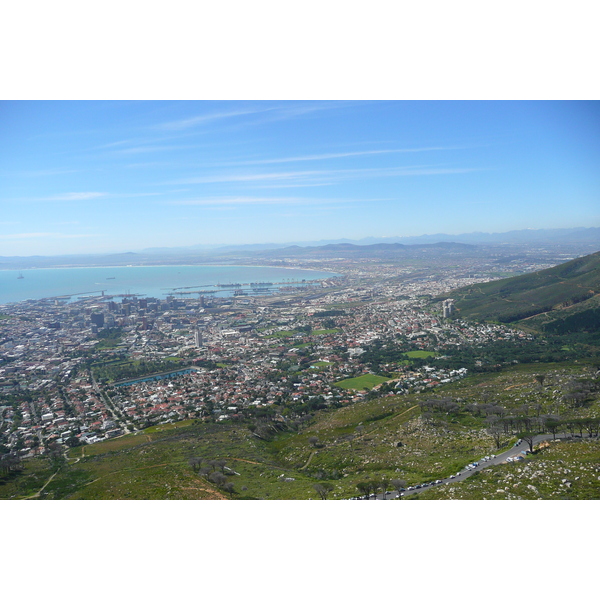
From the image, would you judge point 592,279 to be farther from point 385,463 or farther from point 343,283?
point 343,283

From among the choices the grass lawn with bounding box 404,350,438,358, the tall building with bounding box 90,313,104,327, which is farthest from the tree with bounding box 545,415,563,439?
the tall building with bounding box 90,313,104,327

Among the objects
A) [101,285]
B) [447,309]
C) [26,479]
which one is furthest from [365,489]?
[101,285]

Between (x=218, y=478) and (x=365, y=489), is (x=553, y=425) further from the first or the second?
(x=218, y=478)

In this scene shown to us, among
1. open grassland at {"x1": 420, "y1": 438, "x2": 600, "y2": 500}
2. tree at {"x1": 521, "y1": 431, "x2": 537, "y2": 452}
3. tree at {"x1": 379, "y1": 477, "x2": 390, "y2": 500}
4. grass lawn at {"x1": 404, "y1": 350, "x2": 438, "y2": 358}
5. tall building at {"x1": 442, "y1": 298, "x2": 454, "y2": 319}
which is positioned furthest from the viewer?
tall building at {"x1": 442, "y1": 298, "x2": 454, "y2": 319}

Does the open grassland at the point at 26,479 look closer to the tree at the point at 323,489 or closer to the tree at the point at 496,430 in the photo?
the tree at the point at 323,489

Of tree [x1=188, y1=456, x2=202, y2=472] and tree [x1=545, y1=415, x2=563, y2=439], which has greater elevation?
tree [x1=545, y1=415, x2=563, y2=439]

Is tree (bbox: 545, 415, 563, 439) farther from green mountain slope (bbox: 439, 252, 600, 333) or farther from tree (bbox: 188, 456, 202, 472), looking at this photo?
green mountain slope (bbox: 439, 252, 600, 333)
